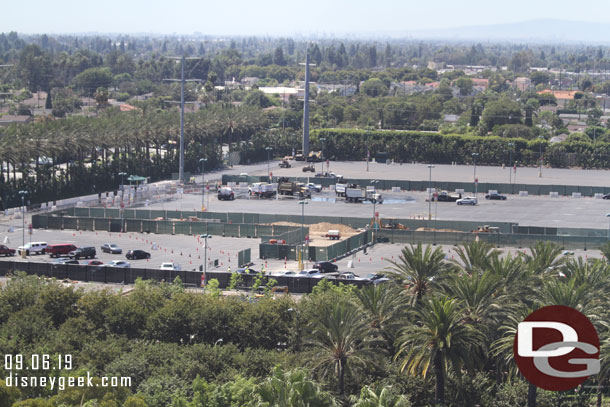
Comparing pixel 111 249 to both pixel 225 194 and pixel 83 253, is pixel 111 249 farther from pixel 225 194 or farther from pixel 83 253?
pixel 225 194

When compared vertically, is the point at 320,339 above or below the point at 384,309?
below

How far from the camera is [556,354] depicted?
18734 millimetres

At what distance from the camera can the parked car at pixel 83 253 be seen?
198 feet

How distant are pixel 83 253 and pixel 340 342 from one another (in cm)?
3103

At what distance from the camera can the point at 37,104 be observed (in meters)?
183

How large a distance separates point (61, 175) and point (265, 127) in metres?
48.1

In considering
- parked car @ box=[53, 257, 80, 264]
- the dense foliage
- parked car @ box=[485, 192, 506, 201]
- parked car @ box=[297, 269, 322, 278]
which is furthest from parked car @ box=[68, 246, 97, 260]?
parked car @ box=[485, 192, 506, 201]

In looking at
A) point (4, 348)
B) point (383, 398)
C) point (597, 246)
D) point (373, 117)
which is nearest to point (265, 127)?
point (373, 117)

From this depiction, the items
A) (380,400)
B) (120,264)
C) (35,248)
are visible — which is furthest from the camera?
(35,248)

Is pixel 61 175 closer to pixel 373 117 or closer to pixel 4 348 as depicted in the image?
pixel 4 348

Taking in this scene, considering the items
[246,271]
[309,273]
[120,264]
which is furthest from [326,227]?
[120,264]

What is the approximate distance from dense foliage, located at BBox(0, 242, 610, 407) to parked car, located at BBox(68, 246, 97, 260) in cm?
1659

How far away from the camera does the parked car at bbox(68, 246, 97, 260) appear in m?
60.2

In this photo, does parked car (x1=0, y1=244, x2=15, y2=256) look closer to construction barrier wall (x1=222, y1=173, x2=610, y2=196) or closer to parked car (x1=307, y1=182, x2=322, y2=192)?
parked car (x1=307, y1=182, x2=322, y2=192)
